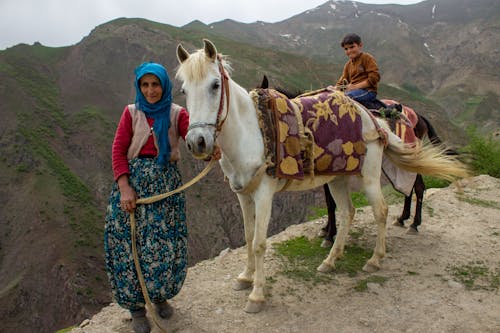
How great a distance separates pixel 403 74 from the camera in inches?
2608

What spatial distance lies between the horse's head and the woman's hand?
2.16 ft

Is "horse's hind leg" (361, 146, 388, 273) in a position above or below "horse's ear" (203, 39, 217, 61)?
below

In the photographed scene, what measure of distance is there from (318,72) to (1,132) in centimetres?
3238

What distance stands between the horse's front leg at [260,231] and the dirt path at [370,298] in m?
0.12

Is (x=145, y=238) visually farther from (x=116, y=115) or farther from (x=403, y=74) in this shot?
(x=403, y=74)

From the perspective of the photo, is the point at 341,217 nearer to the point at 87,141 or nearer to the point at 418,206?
the point at 418,206

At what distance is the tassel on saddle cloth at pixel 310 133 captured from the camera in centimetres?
312

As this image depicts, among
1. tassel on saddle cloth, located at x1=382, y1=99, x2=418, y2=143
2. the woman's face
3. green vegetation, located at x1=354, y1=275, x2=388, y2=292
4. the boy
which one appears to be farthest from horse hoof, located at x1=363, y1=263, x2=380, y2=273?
the woman's face

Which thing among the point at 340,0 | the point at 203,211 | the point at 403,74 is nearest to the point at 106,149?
the point at 203,211

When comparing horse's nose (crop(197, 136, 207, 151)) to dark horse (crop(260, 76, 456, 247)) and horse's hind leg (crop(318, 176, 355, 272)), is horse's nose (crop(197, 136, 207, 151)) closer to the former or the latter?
horse's hind leg (crop(318, 176, 355, 272))

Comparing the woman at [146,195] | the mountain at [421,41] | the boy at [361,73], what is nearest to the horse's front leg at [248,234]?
the woman at [146,195]

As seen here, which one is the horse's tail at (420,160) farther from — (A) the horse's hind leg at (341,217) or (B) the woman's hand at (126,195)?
(B) the woman's hand at (126,195)

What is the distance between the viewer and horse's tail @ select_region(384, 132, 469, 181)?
416 centimetres

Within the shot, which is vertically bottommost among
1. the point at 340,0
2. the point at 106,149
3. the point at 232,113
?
the point at 106,149
